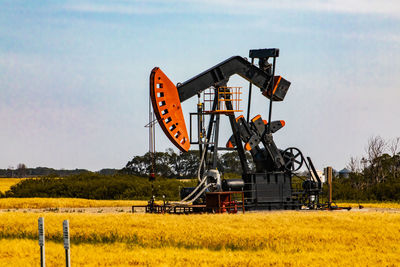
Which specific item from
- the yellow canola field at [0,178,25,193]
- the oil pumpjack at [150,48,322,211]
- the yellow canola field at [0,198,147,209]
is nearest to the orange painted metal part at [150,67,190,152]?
the oil pumpjack at [150,48,322,211]

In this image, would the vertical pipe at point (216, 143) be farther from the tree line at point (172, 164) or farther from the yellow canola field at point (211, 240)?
→ the tree line at point (172, 164)

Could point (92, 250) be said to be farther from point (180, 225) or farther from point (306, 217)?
point (306, 217)

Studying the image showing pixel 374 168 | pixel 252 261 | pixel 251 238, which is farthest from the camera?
pixel 374 168

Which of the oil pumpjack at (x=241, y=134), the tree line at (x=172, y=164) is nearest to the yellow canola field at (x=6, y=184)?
the tree line at (x=172, y=164)

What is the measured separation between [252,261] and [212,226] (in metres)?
5.78

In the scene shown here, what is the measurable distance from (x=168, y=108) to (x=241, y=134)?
12.5ft

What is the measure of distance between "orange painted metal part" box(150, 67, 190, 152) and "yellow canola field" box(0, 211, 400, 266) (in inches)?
131

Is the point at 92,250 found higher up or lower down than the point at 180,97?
lower down

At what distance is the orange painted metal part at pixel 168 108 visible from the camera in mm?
25312

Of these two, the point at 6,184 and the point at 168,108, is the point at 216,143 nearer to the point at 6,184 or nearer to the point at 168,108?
the point at 168,108

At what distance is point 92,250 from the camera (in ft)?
55.2

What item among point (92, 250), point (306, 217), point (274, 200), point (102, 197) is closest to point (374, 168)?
point (102, 197)

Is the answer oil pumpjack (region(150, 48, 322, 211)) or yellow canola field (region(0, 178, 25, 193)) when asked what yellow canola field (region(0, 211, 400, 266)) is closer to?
oil pumpjack (region(150, 48, 322, 211))

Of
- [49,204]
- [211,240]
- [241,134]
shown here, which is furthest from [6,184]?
[211,240]
